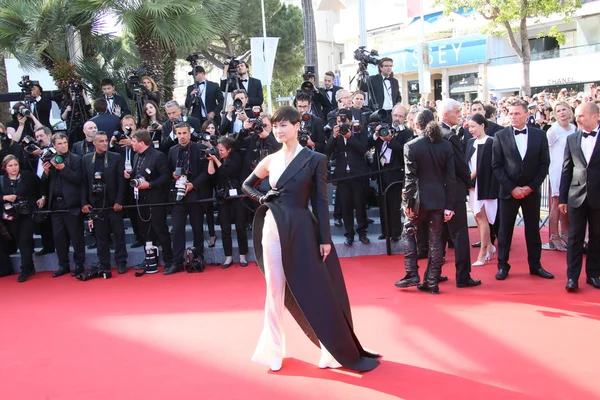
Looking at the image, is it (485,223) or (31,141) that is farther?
(31,141)

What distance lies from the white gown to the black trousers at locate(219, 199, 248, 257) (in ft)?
10.9

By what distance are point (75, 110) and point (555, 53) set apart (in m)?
Answer: 23.0

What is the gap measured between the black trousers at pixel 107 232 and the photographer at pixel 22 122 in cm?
236

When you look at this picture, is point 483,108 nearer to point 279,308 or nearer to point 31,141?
point 279,308

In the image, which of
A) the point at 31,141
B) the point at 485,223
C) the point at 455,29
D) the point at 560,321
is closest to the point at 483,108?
the point at 485,223

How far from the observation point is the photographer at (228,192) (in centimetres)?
748

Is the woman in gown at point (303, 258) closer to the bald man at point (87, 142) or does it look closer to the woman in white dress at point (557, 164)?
the woman in white dress at point (557, 164)

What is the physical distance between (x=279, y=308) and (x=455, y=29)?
28752 millimetres

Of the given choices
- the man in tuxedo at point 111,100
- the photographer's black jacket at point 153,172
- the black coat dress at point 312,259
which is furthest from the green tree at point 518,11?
the black coat dress at point 312,259

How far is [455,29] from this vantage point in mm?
30047

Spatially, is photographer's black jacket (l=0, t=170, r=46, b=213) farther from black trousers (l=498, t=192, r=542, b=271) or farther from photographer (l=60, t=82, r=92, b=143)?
black trousers (l=498, t=192, r=542, b=271)

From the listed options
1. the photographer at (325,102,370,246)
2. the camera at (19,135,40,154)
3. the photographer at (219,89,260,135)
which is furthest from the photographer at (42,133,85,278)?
the photographer at (325,102,370,246)

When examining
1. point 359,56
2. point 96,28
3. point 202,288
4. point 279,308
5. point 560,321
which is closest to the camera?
point 279,308

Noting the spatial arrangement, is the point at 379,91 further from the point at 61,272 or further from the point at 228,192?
the point at 61,272
